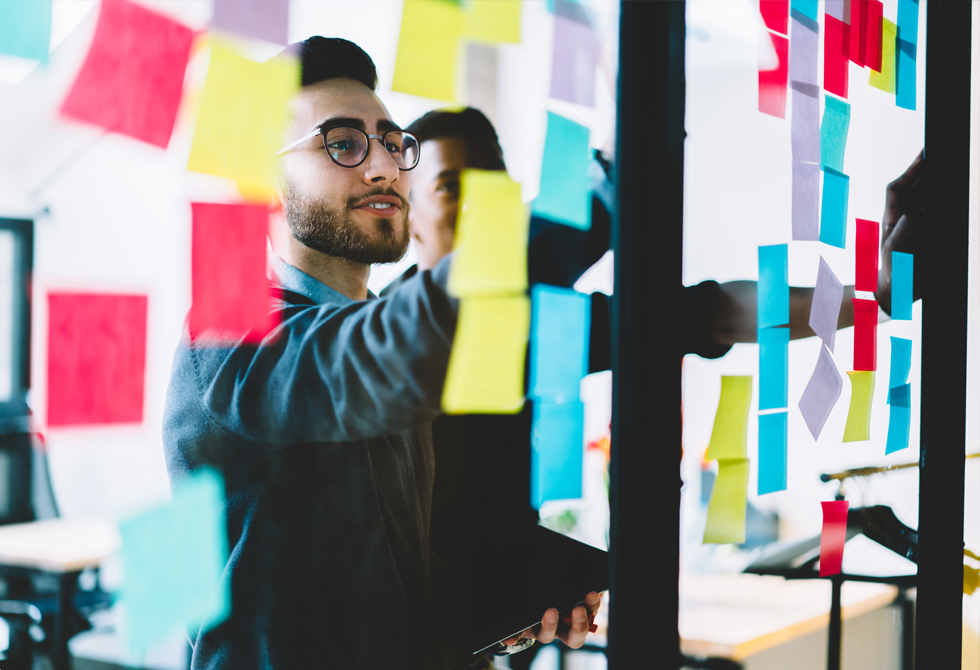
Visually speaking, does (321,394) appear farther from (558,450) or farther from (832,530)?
(832,530)

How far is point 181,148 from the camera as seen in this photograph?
548mm

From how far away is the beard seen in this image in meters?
0.62

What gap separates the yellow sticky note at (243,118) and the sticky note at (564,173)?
26 centimetres

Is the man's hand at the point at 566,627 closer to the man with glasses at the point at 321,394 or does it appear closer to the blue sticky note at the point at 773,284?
the man with glasses at the point at 321,394

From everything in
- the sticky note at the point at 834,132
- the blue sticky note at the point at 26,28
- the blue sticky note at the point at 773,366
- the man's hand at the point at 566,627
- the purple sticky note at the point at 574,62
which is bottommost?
the man's hand at the point at 566,627

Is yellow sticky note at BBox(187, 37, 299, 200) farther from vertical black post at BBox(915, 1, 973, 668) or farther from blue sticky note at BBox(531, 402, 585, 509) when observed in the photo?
vertical black post at BBox(915, 1, 973, 668)

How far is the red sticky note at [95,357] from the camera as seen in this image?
1.69ft

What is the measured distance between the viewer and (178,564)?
579 mm

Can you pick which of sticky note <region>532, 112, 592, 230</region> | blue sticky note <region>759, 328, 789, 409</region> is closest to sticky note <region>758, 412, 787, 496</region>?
blue sticky note <region>759, 328, 789, 409</region>

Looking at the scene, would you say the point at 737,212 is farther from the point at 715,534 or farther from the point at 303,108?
the point at 303,108

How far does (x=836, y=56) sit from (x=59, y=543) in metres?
1.33

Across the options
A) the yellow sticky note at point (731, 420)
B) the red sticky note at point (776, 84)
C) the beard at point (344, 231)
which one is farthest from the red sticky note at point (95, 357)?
the red sticky note at point (776, 84)

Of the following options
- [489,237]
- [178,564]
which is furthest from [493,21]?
[178,564]

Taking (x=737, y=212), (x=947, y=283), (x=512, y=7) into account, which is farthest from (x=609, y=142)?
(x=737, y=212)
